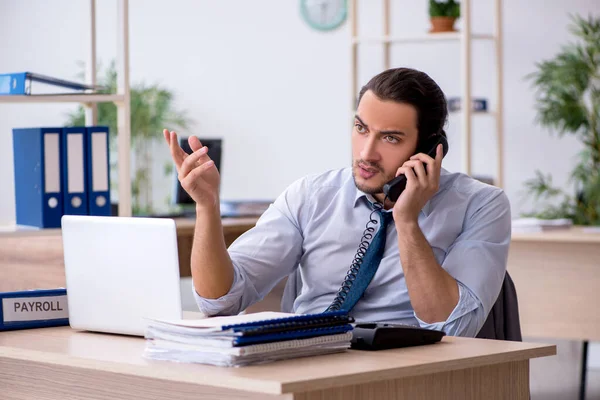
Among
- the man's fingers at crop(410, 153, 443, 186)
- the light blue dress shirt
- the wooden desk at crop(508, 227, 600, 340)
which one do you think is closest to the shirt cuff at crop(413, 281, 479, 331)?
the light blue dress shirt

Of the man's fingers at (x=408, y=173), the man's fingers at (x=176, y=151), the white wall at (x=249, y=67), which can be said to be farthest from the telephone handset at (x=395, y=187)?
the white wall at (x=249, y=67)

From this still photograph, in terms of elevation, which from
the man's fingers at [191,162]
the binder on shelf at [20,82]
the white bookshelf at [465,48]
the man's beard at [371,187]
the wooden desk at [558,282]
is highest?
the white bookshelf at [465,48]

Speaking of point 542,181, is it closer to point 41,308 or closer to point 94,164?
point 94,164

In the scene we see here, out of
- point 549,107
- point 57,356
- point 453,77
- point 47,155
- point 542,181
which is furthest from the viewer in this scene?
point 453,77

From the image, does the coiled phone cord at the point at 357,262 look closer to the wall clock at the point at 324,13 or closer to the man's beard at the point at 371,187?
the man's beard at the point at 371,187

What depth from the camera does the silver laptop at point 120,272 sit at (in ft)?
5.98

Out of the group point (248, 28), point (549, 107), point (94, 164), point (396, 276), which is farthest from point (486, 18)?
point (396, 276)

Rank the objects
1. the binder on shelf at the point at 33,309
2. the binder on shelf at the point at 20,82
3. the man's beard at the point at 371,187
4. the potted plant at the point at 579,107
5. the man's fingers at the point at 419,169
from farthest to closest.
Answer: the potted plant at the point at 579,107 < the binder on shelf at the point at 20,82 < the man's beard at the point at 371,187 < the man's fingers at the point at 419,169 < the binder on shelf at the point at 33,309

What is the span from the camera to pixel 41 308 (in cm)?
209

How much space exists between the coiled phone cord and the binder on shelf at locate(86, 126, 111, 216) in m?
0.98

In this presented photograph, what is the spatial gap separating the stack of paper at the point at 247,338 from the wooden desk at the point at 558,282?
8.64 ft

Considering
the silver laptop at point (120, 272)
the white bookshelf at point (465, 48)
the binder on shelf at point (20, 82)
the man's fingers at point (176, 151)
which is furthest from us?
the white bookshelf at point (465, 48)

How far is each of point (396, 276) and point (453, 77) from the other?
5.11 meters

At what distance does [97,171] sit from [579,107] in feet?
13.0
